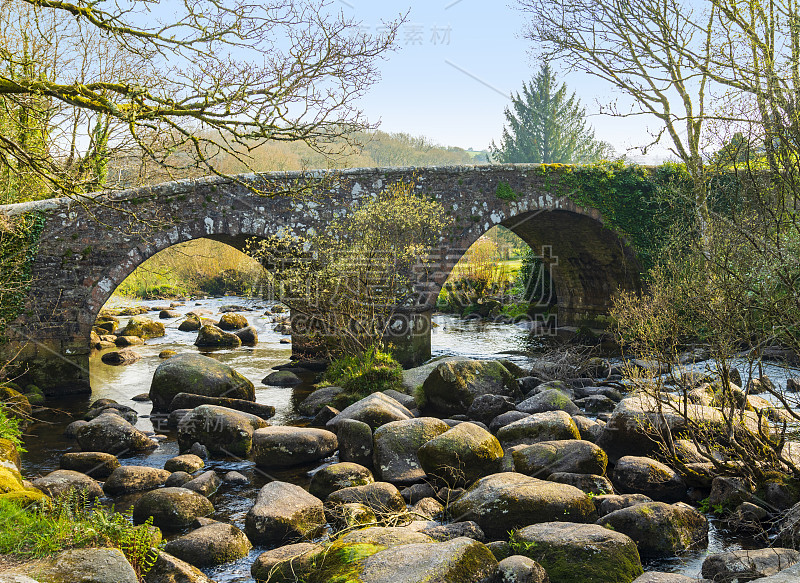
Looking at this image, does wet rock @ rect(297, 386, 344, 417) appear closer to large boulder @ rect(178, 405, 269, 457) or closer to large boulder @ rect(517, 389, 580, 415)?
large boulder @ rect(178, 405, 269, 457)

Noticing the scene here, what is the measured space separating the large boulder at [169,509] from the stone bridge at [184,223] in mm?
5754

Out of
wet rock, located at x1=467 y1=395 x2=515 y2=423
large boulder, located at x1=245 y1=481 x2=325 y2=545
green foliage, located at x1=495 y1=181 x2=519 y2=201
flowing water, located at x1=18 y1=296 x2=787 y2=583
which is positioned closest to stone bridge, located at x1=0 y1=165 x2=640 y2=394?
green foliage, located at x1=495 y1=181 x2=519 y2=201

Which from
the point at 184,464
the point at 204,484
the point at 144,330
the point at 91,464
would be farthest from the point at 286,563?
the point at 144,330

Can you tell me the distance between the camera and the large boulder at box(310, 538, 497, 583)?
194 inches

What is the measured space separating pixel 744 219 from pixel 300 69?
4.53 metres

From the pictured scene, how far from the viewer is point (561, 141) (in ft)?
165

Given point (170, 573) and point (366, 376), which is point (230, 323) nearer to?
point (366, 376)

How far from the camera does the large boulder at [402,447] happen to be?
8383mm

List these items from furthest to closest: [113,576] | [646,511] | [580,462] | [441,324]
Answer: [441,324]
[580,462]
[646,511]
[113,576]

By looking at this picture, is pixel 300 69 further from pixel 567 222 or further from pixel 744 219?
pixel 567 222

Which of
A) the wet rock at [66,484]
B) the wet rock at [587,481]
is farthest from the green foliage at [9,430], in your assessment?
the wet rock at [587,481]

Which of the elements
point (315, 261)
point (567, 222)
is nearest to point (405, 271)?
point (315, 261)

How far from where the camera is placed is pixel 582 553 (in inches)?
223

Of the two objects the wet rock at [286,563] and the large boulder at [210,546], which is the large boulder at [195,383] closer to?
the large boulder at [210,546]
